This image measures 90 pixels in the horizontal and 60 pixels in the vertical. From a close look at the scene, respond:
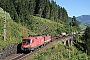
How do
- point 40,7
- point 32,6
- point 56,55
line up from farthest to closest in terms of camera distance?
point 40,7, point 32,6, point 56,55

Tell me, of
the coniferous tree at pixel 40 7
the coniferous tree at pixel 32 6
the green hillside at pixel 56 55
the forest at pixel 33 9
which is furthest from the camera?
the coniferous tree at pixel 40 7

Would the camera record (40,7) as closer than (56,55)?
No

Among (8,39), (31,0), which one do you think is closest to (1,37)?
(8,39)

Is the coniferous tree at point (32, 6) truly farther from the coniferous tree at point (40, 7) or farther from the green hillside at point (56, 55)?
the green hillside at point (56, 55)

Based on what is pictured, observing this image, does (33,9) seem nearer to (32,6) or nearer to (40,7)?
(32,6)

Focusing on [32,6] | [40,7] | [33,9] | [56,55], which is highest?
[32,6]

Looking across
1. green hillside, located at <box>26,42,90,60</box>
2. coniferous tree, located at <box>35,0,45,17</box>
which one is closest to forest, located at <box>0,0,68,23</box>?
coniferous tree, located at <box>35,0,45,17</box>

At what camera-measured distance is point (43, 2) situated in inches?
5679

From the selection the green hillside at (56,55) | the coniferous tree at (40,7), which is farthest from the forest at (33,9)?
the green hillside at (56,55)

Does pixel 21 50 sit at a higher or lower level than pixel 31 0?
lower

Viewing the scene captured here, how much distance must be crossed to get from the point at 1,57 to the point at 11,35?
19.0 m

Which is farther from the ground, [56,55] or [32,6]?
[32,6]

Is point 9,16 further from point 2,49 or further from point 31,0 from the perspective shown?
point 31,0

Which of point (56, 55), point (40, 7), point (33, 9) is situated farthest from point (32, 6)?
point (56, 55)
